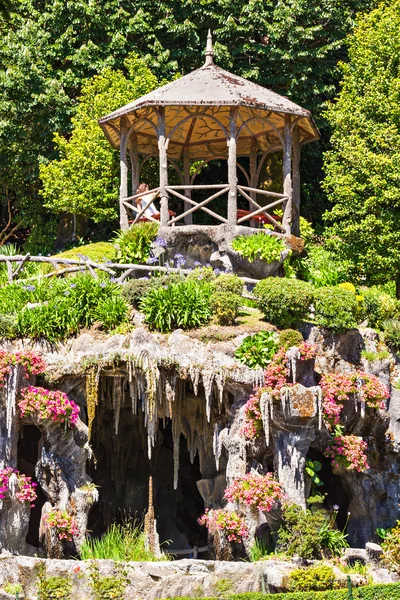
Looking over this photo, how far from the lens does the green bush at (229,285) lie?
26359 millimetres

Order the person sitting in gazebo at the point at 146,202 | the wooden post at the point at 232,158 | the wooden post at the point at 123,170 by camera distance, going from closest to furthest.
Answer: the wooden post at the point at 232,158, the person sitting in gazebo at the point at 146,202, the wooden post at the point at 123,170

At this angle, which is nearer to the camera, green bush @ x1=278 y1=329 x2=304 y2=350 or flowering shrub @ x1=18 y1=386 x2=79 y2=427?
flowering shrub @ x1=18 y1=386 x2=79 y2=427

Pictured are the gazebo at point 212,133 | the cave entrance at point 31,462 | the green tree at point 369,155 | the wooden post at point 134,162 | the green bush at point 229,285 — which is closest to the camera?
the green bush at point 229,285

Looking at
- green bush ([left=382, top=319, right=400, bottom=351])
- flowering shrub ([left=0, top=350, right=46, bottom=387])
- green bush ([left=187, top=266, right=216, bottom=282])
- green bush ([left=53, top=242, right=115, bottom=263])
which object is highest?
green bush ([left=53, top=242, right=115, bottom=263])

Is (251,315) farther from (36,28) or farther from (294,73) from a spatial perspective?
(36,28)

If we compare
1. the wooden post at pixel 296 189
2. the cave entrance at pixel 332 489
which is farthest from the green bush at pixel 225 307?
the wooden post at pixel 296 189

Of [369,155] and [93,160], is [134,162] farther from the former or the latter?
[369,155]

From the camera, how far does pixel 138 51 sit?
37125 millimetres

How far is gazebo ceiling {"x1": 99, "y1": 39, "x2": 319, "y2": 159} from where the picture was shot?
2936 cm

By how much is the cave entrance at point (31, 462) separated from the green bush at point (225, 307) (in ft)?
17.3

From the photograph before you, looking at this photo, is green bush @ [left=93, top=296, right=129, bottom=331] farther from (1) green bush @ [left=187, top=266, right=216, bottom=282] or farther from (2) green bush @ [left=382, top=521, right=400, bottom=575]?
(2) green bush @ [left=382, top=521, right=400, bottom=575]

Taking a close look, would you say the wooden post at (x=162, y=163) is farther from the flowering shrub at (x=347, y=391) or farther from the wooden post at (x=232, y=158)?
the flowering shrub at (x=347, y=391)

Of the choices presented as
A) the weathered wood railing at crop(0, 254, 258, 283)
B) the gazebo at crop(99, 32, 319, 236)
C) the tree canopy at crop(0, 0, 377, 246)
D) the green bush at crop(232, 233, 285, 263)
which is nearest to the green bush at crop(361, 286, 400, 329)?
the green bush at crop(232, 233, 285, 263)

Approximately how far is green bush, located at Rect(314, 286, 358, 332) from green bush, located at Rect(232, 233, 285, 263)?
2473 millimetres
